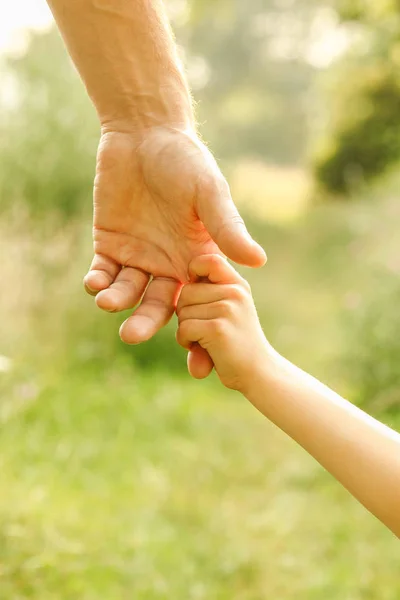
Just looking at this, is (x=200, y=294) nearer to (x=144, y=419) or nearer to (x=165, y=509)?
(x=165, y=509)

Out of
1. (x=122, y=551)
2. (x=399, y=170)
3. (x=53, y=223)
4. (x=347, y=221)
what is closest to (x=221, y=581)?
(x=122, y=551)

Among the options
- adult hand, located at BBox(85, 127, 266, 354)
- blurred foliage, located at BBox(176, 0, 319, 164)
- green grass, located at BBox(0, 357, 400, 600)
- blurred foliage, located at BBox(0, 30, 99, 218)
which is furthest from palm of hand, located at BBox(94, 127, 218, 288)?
blurred foliage, located at BBox(176, 0, 319, 164)

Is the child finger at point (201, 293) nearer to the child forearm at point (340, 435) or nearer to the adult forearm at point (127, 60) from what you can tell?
the child forearm at point (340, 435)

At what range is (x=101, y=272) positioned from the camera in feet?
5.82

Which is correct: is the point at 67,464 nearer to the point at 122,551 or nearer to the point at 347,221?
the point at 122,551

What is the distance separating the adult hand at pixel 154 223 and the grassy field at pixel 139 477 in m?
1.12

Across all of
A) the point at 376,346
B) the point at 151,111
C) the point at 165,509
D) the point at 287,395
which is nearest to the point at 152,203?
the point at 151,111

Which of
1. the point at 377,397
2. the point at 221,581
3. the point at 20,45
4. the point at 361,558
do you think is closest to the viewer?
the point at 221,581

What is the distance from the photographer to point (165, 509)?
10.6ft

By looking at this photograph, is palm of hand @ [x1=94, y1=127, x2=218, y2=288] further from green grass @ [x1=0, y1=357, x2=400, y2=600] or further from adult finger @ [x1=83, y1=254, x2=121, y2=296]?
green grass @ [x1=0, y1=357, x2=400, y2=600]

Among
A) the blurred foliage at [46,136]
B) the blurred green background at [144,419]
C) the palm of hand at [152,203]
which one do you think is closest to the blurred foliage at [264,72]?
the blurred green background at [144,419]

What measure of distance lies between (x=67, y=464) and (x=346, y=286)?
434cm

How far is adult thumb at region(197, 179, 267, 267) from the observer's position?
1555 millimetres

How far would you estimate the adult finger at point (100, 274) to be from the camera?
173 centimetres
